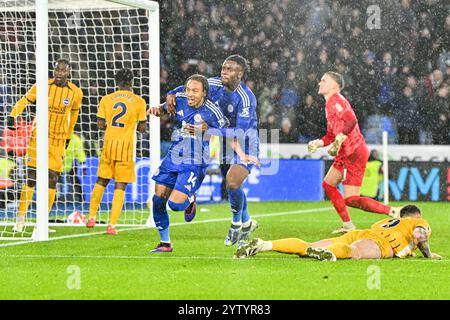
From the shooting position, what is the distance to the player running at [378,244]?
8953 mm

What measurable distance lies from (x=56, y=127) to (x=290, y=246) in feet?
15.8

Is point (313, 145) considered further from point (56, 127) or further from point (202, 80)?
point (56, 127)

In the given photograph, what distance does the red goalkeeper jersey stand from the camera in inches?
503

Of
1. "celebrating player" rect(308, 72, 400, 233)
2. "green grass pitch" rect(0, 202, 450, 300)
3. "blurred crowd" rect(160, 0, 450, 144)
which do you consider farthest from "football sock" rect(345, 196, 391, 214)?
"blurred crowd" rect(160, 0, 450, 144)

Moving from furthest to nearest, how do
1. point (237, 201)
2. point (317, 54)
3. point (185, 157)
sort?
1. point (317, 54)
2. point (237, 201)
3. point (185, 157)

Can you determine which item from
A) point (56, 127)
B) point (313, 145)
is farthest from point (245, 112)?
point (56, 127)

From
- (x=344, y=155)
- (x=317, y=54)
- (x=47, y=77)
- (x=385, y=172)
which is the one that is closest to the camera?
(x=47, y=77)

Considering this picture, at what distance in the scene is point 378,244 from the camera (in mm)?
9156

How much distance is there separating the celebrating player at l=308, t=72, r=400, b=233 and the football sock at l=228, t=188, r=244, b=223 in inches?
83.4

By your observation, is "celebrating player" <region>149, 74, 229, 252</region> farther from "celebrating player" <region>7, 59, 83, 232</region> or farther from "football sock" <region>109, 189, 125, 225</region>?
"celebrating player" <region>7, 59, 83, 232</region>

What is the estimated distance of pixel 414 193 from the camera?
1991cm

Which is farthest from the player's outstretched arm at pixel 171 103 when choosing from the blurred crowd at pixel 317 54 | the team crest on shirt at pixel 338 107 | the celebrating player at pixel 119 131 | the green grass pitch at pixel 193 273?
the blurred crowd at pixel 317 54

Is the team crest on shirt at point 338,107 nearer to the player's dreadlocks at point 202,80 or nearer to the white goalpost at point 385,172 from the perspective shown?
the player's dreadlocks at point 202,80
